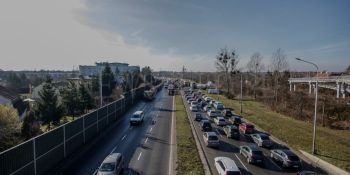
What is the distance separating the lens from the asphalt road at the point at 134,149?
2126 cm

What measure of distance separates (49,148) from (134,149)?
335 inches

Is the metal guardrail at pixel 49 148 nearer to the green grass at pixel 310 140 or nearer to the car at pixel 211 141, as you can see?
the car at pixel 211 141

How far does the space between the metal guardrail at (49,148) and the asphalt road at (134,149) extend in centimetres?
97

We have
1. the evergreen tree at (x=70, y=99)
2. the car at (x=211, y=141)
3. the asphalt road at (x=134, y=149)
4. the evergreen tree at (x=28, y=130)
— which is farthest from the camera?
the evergreen tree at (x=70, y=99)

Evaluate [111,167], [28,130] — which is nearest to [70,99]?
[28,130]

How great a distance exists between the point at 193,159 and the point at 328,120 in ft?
112

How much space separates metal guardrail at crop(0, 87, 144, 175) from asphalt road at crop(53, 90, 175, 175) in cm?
97

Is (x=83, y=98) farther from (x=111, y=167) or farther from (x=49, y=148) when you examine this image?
(x=111, y=167)

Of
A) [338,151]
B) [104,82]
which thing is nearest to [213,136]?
[338,151]

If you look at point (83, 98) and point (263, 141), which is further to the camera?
point (83, 98)

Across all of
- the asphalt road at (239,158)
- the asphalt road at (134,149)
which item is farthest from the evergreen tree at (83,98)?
the asphalt road at (239,158)

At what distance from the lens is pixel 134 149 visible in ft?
87.4

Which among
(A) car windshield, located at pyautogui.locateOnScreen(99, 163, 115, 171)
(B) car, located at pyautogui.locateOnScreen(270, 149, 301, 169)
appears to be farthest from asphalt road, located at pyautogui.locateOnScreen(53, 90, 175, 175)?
(B) car, located at pyautogui.locateOnScreen(270, 149, 301, 169)

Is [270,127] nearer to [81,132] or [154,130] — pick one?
[154,130]
